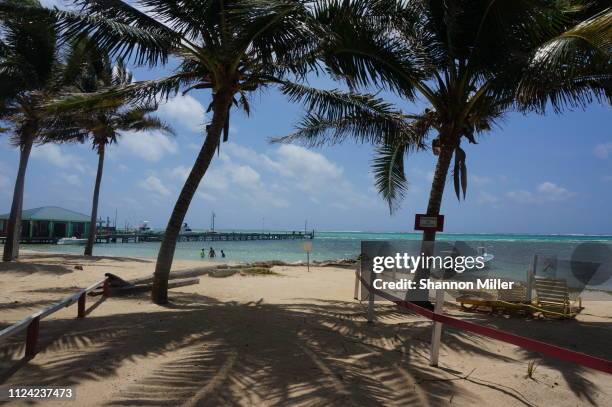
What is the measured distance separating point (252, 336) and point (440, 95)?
18.2ft

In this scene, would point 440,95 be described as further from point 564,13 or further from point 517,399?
point 517,399

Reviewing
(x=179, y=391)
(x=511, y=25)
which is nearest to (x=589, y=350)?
(x=511, y=25)

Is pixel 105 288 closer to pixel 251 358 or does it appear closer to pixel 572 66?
pixel 251 358

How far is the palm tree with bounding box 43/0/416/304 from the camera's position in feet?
21.7

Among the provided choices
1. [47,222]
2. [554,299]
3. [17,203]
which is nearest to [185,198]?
[554,299]

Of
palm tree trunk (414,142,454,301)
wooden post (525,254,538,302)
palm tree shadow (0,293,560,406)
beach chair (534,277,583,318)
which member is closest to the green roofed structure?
palm tree shadow (0,293,560,406)

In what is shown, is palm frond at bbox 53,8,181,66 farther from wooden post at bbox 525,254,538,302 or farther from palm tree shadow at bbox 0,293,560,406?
wooden post at bbox 525,254,538,302

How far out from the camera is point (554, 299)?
27.8 ft

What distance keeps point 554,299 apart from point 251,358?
21.4ft

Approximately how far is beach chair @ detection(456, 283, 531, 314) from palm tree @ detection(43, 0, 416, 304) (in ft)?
12.3

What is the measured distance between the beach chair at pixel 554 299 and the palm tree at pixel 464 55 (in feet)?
7.71

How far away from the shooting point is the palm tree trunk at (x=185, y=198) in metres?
7.94

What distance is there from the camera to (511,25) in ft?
23.5

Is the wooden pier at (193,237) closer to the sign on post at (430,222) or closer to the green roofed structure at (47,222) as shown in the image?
the green roofed structure at (47,222)
